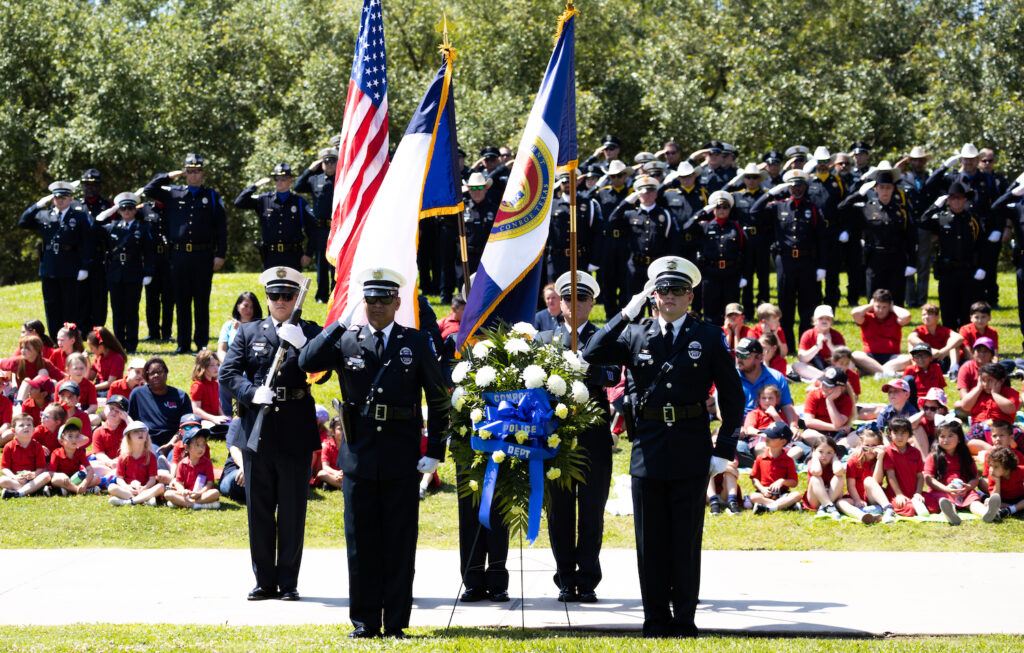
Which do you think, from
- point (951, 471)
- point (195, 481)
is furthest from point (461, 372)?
point (951, 471)

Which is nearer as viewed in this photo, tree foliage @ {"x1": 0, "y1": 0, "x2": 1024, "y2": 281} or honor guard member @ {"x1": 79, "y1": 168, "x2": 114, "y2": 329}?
honor guard member @ {"x1": 79, "y1": 168, "x2": 114, "y2": 329}

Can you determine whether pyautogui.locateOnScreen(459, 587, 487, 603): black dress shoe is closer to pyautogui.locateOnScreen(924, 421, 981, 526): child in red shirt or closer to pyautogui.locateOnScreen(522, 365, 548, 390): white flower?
pyautogui.locateOnScreen(522, 365, 548, 390): white flower

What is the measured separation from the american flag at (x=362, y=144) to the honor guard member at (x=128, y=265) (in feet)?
25.7

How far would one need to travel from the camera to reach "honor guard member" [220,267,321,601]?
321 inches

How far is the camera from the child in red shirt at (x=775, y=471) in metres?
11.2

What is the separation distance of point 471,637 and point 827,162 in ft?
44.1

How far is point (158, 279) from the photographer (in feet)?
56.1

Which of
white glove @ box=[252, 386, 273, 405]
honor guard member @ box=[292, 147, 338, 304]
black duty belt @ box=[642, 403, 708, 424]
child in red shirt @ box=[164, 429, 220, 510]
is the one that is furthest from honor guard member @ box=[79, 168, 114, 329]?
black duty belt @ box=[642, 403, 708, 424]

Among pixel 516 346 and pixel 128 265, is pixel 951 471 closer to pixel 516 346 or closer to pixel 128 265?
pixel 516 346

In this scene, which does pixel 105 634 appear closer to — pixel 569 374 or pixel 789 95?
pixel 569 374

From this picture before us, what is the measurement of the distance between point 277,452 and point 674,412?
8.53 ft

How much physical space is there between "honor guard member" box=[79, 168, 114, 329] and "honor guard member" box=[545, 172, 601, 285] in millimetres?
6037

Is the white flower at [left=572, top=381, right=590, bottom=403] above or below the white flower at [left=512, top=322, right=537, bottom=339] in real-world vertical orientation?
below

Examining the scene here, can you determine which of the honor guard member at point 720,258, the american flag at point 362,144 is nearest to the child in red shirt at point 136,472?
the american flag at point 362,144
